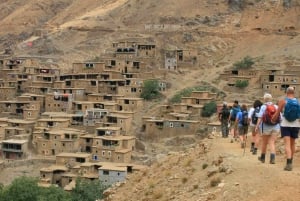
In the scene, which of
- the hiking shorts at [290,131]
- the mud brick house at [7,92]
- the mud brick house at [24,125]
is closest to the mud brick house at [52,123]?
the mud brick house at [24,125]

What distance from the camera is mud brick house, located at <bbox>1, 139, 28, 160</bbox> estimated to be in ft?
119

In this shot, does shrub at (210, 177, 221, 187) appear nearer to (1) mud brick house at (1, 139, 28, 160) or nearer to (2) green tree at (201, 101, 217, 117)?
(1) mud brick house at (1, 139, 28, 160)

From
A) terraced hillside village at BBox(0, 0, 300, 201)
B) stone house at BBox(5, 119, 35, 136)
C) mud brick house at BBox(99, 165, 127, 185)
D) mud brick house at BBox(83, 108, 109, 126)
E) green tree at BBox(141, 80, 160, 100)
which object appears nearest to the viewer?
terraced hillside village at BBox(0, 0, 300, 201)

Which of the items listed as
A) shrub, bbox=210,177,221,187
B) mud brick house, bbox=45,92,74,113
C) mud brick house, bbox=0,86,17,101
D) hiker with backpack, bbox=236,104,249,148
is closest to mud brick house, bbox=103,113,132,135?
mud brick house, bbox=45,92,74,113

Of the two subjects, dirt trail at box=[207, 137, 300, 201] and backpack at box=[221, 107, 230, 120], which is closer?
dirt trail at box=[207, 137, 300, 201]

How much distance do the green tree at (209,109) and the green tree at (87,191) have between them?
12.5m

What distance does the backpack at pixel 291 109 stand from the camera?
868cm

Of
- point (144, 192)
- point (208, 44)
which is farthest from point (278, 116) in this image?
point (208, 44)

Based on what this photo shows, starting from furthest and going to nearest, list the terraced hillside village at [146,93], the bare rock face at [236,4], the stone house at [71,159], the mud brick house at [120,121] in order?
the bare rock face at [236,4], the mud brick house at [120,121], the stone house at [71,159], the terraced hillside village at [146,93]

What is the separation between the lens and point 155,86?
4359 centimetres

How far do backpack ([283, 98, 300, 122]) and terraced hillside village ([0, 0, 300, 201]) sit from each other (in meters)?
0.83

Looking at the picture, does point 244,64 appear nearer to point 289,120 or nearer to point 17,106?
point 17,106

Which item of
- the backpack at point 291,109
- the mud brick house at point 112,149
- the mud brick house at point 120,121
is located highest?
the backpack at point 291,109

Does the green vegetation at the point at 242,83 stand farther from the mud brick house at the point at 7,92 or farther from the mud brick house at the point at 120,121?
the mud brick house at the point at 7,92
